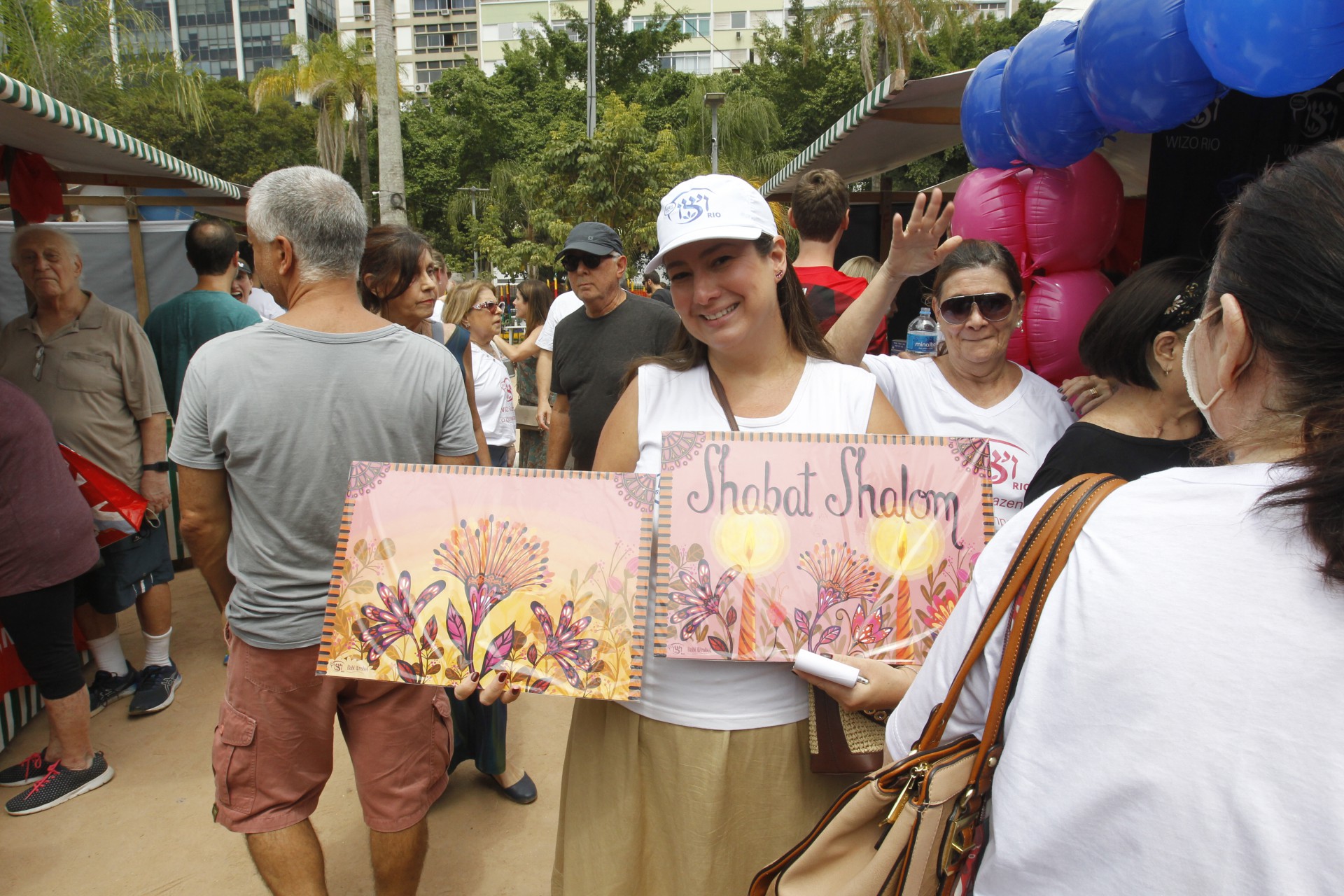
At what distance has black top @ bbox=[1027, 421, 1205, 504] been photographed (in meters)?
1.86

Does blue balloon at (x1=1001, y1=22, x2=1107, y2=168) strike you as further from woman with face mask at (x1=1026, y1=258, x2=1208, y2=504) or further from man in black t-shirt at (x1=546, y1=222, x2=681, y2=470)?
man in black t-shirt at (x1=546, y1=222, x2=681, y2=470)

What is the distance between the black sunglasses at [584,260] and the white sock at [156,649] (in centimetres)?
281

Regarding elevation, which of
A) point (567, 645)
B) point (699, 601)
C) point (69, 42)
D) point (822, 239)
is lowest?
point (567, 645)

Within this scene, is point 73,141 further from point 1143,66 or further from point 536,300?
point 1143,66

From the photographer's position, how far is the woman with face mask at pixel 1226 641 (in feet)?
2.43

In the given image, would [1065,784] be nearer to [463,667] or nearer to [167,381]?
[463,667]

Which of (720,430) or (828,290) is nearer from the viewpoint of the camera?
(720,430)

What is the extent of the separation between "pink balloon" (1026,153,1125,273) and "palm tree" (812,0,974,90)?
27786mm

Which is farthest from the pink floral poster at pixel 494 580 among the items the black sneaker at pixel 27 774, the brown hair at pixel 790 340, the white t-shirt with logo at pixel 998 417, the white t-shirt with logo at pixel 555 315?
the white t-shirt with logo at pixel 555 315

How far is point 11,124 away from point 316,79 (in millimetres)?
33848

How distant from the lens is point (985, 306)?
228cm

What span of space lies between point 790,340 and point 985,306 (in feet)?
2.31

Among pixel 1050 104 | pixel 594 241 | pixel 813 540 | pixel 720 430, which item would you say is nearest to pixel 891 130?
pixel 594 241

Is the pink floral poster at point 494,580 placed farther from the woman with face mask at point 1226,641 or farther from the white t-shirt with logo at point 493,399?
the white t-shirt with logo at point 493,399
